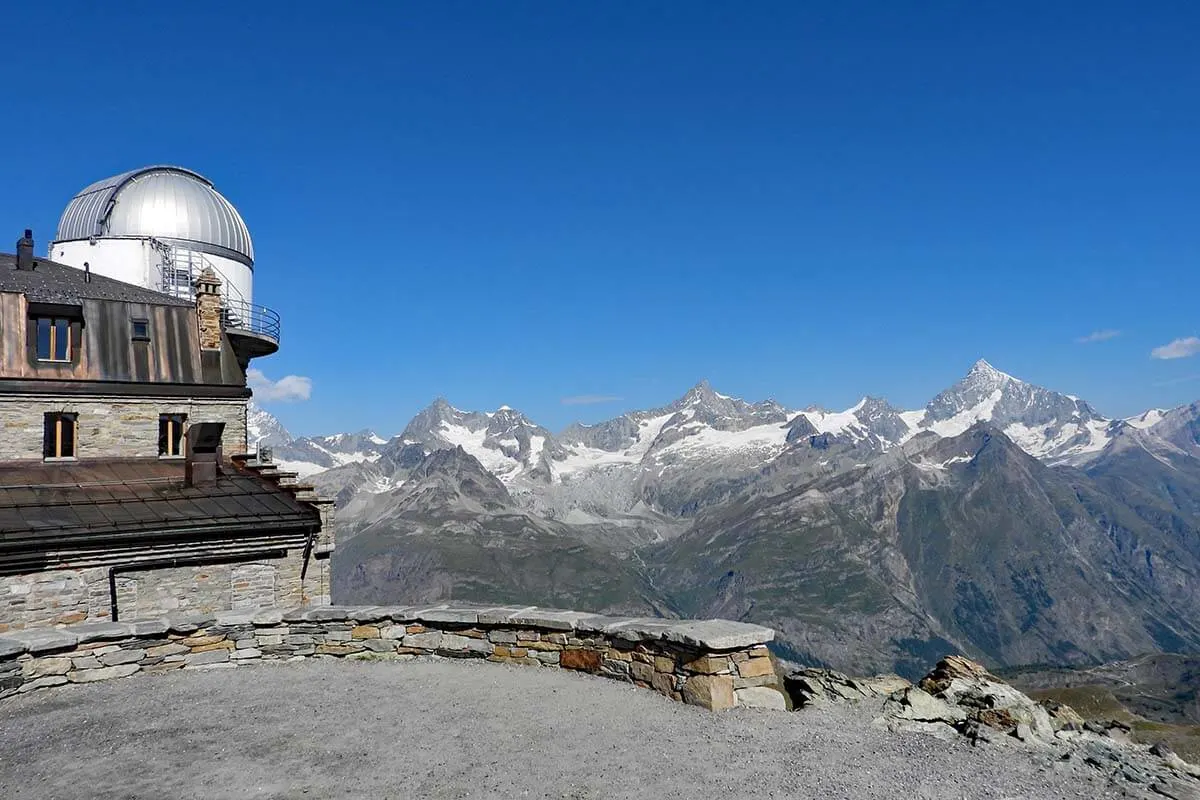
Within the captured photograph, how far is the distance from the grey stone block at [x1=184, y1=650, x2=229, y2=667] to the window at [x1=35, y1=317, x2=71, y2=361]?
22.2 metres

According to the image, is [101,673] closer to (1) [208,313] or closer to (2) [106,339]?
(2) [106,339]

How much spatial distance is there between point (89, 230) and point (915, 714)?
152 feet

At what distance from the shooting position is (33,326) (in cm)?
3444

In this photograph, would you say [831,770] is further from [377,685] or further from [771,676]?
[377,685]

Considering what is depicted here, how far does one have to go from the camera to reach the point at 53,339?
34.8 meters

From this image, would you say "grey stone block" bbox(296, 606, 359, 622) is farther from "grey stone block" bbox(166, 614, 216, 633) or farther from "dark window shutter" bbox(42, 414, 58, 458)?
"dark window shutter" bbox(42, 414, 58, 458)

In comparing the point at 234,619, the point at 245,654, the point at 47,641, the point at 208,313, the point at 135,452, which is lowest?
the point at 245,654

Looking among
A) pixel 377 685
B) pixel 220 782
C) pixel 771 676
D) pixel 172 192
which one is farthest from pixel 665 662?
pixel 172 192

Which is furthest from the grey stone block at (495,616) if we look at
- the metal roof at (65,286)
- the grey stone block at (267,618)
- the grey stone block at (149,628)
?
the metal roof at (65,286)

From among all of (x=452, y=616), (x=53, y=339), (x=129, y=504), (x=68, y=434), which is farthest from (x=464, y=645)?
(x=53, y=339)

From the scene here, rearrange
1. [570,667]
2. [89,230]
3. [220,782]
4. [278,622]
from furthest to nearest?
[89,230] → [278,622] → [570,667] → [220,782]

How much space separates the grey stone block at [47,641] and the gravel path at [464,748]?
0.81m

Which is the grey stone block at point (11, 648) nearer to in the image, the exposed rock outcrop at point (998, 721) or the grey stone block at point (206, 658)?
the grey stone block at point (206, 658)

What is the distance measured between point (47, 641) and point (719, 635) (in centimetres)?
1282
